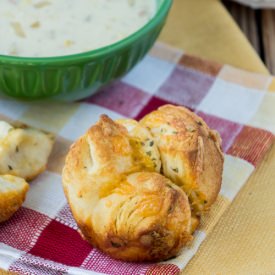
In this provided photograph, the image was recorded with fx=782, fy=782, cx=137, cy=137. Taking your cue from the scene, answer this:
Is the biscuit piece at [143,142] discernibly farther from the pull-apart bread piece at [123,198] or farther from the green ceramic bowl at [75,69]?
the green ceramic bowl at [75,69]

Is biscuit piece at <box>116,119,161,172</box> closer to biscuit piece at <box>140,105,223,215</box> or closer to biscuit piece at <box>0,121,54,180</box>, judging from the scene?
biscuit piece at <box>140,105,223,215</box>

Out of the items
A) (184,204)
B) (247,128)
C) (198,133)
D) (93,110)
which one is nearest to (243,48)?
(247,128)

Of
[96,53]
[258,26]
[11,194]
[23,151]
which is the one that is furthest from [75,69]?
[258,26]

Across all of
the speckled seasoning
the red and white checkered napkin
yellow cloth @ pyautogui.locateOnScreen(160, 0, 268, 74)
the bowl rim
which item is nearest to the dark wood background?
→ yellow cloth @ pyautogui.locateOnScreen(160, 0, 268, 74)

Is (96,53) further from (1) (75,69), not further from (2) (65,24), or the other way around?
(2) (65,24)

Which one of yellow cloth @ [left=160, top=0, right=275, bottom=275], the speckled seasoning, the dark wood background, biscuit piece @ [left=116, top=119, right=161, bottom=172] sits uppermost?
the speckled seasoning
